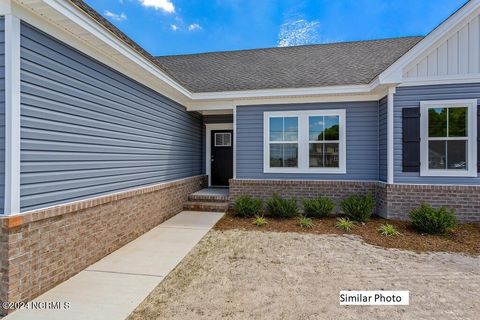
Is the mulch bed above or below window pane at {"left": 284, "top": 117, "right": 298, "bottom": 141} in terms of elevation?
below

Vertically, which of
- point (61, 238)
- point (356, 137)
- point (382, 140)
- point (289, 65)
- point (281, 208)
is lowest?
point (281, 208)

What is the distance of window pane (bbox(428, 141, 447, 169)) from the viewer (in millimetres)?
5910

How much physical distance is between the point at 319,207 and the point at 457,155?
10.6 feet

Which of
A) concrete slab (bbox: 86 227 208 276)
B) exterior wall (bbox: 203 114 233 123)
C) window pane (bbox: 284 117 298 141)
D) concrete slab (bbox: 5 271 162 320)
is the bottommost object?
concrete slab (bbox: 5 271 162 320)

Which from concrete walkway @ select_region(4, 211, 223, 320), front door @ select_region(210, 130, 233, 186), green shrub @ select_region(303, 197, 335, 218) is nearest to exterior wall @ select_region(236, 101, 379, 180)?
green shrub @ select_region(303, 197, 335, 218)

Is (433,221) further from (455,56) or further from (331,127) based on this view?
(455,56)

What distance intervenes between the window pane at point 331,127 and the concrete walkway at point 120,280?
4162 mm

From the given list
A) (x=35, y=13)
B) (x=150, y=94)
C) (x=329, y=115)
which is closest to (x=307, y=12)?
(x=329, y=115)

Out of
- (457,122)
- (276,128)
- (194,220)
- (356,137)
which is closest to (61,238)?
(194,220)

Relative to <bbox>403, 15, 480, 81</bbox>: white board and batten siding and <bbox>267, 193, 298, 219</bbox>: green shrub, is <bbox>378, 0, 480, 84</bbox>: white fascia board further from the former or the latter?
<bbox>267, 193, 298, 219</bbox>: green shrub

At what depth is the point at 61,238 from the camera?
10.8 feet

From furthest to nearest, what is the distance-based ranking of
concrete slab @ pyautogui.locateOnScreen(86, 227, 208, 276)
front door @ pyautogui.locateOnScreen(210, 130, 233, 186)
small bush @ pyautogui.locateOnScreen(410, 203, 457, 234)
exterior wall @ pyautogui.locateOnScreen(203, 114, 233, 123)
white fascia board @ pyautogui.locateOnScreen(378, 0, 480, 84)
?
1. front door @ pyautogui.locateOnScreen(210, 130, 233, 186)
2. exterior wall @ pyautogui.locateOnScreen(203, 114, 233, 123)
3. white fascia board @ pyautogui.locateOnScreen(378, 0, 480, 84)
4. small bush @ pyautogui.locateOnScreen(410, 203, 457, 234)
5. concrete slab @ pyautogui.locateOnScreen(86, 227, 208, 276)

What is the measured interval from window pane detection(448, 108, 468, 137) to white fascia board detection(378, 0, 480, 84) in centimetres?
140

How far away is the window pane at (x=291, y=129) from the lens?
23.4 ft
